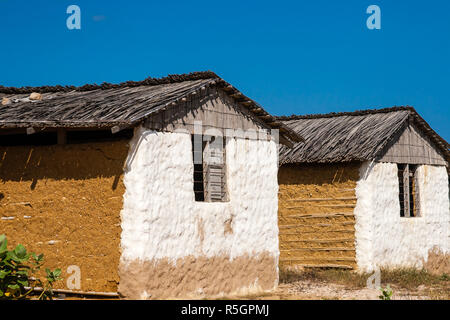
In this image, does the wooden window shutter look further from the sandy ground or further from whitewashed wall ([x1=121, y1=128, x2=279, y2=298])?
the sandy ground

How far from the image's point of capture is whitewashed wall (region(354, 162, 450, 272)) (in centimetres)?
1700

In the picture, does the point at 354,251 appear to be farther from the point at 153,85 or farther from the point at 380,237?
the point at 153,85

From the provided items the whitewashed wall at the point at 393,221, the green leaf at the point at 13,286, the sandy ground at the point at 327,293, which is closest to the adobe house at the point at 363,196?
the whitewashed wall at the point at 393,221

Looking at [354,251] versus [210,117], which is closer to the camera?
[210,117]

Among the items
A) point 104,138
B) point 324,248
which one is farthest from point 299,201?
point 104,138

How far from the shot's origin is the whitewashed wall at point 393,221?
55.8ft

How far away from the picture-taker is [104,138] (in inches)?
461

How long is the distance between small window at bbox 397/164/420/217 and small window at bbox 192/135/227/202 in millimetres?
7141

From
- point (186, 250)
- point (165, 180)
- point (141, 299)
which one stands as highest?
point (165, 180)

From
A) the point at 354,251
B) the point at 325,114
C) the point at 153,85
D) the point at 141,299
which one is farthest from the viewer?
the point at 325,114

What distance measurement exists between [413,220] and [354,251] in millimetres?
2378

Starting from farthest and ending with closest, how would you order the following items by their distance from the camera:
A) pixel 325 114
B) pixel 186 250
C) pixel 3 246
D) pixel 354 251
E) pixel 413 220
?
pixel 325 114 → pixel 413 220 → pixel 354 251 → pixel 186 250 → pixel 3 246

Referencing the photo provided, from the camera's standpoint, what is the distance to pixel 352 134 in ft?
59.4

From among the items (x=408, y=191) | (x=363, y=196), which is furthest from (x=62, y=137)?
(x=408, y=191)
